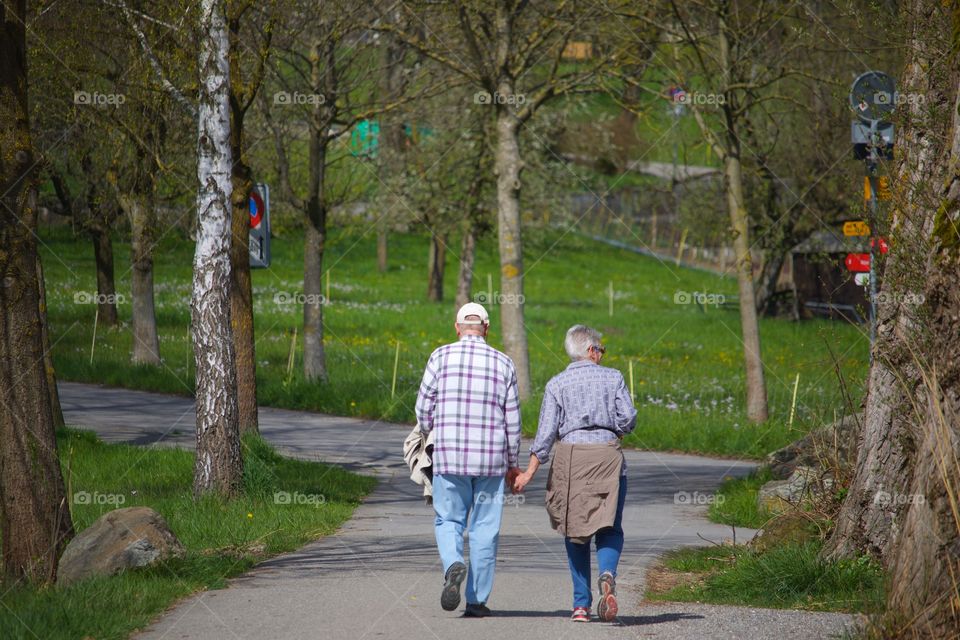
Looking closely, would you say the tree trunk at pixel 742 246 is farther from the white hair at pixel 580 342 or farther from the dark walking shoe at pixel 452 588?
the dark walking shoe at pixel 452 588

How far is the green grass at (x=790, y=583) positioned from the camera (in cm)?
729

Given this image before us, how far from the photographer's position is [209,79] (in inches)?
413

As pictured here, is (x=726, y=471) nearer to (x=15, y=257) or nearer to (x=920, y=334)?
(x=920, y=334)

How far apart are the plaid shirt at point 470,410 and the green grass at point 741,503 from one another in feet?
13.2

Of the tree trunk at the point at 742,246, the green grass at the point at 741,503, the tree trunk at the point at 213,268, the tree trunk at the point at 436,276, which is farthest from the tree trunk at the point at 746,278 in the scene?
the tree trunk at the point at 436,276

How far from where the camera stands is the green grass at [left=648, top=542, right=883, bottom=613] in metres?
7.29

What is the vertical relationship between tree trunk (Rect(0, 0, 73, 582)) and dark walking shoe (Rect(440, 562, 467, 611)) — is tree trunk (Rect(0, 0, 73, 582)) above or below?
above

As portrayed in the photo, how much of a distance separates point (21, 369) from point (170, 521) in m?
2.31

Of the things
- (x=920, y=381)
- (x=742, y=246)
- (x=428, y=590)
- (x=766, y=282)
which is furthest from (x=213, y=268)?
(x=766, y=282)

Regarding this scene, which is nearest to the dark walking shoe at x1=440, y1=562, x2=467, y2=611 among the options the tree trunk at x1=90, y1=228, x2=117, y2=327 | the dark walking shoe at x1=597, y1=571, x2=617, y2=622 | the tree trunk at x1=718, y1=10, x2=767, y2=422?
the dark walking shoe at x1=597, y1=571, x2=617, y2=622

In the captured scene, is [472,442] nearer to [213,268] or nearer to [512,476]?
[512,476]

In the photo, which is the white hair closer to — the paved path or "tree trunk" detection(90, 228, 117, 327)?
the paved path

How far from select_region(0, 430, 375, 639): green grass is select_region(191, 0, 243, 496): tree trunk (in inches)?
19.0

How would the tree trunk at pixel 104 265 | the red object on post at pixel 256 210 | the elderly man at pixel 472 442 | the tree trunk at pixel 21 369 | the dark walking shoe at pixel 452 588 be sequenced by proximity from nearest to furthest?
the dark walking shoe at pixel 452 588
the elderly man at pixel 472 442
the tree trunk at pixel 21 369
the red object on post at pixel 256 210
the tree trunk at pixel 104 265
